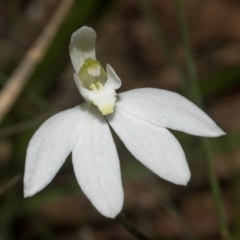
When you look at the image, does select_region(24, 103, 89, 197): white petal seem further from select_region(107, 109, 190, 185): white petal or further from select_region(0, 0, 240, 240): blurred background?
select_region(0, 0, 240, 240): blurred background

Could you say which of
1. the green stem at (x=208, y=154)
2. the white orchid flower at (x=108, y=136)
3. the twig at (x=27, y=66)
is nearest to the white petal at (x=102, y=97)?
the white orchid flower at (x=108, y=136)

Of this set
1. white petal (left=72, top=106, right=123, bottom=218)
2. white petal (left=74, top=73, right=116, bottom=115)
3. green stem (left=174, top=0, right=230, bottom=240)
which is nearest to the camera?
white petal (left=72, top=106, right=123, bottom=218)

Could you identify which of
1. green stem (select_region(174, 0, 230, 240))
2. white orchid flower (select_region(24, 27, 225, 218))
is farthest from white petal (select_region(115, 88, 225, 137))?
green stem (select_region(174, 0, 230, 240))

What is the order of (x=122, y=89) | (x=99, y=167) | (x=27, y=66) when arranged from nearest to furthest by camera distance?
(x=99, y=167) → (x=27, y=66) → (x=122, y=89)

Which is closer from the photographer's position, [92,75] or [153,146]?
[153,146]

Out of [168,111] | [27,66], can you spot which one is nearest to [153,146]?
[168,111]

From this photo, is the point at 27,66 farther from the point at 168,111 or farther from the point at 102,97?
the point at 168,111

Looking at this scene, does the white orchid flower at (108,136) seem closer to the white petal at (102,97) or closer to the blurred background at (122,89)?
the white petal at (102,97)
